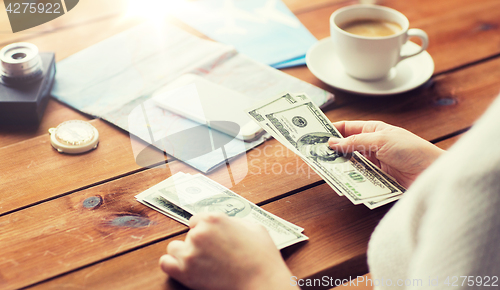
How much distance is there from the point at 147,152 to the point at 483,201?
1.94 feet

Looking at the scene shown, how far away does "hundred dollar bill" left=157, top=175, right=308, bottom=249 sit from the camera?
2.05ft

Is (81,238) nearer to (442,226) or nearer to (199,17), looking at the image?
(442,226)

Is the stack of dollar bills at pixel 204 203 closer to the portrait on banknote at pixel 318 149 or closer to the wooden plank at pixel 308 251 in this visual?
the wooden plank at pixel 308 251

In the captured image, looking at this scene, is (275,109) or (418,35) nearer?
(275,109)

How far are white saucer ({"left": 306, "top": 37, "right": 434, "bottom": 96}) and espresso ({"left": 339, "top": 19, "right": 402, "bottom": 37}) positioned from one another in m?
0.10

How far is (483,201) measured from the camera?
1.23 feet

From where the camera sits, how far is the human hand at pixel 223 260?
0.54m

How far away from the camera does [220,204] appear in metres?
0.68

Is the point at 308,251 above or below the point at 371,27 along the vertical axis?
below

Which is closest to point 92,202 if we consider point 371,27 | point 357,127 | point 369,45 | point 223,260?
point 223,260

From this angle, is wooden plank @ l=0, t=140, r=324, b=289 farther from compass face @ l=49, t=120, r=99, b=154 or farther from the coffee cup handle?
the coffee cup handle

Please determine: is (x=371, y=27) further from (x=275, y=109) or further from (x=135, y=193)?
(x=135, y=193)

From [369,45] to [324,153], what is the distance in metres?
0.32

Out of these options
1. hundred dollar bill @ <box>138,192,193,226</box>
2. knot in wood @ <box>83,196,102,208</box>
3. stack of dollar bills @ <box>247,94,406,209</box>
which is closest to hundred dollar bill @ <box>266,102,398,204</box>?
stack of dollar bills @ <box>247,94,406,209</box>
